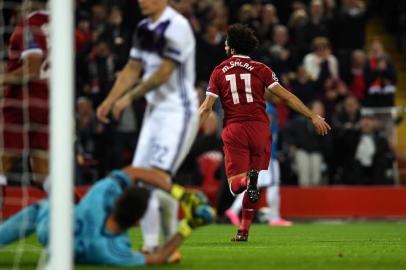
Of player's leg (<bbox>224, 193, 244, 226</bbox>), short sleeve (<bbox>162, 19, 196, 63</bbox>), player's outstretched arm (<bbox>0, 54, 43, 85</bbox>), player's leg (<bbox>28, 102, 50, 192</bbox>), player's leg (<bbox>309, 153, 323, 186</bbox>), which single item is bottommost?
player's leg (<bbox>224, 193, 244, 226</bbox>)

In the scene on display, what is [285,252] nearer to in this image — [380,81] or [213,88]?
[213,88]

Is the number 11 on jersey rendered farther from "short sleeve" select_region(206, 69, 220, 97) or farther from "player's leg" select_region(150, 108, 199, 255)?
"player's leg" select_region(150, 108, 199, 255)

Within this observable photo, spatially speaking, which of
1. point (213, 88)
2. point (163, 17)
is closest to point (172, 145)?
point (163, 17)

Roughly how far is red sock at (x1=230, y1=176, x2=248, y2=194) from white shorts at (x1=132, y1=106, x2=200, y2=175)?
10.9 feet

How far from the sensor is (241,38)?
11008 mm

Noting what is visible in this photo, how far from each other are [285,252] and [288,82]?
34.1 feet

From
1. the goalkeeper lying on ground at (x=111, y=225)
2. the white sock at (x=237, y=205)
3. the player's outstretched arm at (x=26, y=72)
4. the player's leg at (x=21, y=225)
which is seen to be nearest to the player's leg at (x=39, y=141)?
the player's outstretched arm at (x=26, y=72)

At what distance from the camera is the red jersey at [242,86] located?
11.2 m

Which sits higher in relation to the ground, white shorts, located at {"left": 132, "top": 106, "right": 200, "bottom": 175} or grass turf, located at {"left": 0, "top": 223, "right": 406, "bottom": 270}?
white shorts, located at {"left": 132, "top": 106, "right": 200, "bottom": 175}

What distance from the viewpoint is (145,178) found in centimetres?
745

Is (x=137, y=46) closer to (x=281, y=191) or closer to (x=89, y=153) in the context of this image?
(x=89, y=153)

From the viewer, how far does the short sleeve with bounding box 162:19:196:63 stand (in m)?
7.48

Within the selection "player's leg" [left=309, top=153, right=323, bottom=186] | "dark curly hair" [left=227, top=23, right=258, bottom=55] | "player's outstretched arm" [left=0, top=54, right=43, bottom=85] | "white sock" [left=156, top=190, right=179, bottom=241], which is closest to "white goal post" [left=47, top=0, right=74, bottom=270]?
"white sock" [left=156, top=190, right=179, bottom=241]

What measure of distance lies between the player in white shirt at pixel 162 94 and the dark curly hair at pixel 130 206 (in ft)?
1.52
